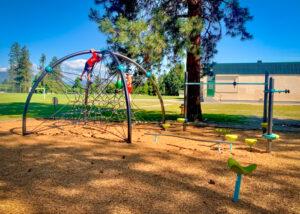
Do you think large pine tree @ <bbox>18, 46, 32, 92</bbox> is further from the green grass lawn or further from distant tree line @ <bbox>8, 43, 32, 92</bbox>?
the green grass lawn

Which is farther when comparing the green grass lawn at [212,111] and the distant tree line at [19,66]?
the distant tree line at [19,66]

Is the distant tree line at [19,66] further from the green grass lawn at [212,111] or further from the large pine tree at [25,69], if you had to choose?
the green grass lawn at [212,111]

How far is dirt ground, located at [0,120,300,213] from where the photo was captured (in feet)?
10.1

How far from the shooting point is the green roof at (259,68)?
1395 inches

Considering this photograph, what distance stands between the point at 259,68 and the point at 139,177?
36907mm

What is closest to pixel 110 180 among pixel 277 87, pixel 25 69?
pixel 277 87

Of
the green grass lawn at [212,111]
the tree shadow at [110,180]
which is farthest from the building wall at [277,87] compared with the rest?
the tree shadow at [110,180]

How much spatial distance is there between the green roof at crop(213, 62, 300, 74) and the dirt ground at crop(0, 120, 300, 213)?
31.1m

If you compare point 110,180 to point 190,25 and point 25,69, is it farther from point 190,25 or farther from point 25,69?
point 25,69

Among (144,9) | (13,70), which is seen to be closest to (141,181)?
(144,9)

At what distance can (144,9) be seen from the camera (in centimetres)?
1134

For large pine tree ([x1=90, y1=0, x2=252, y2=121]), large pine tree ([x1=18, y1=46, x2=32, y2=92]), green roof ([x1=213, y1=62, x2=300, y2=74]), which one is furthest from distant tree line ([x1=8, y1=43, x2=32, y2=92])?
large pine tree ([x1=90, y1=0, x2=252, y2=121])

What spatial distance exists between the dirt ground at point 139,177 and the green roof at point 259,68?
3109cm

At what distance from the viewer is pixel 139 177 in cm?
403
